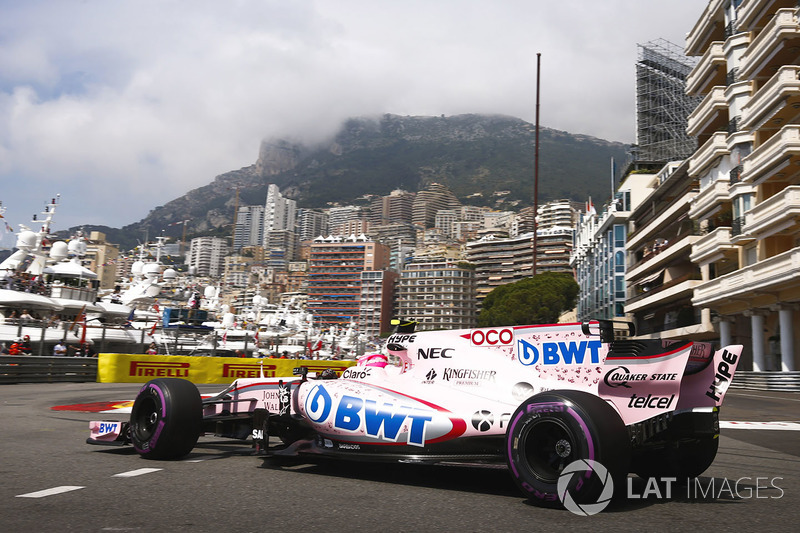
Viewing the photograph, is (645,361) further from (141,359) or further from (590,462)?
(141,359)

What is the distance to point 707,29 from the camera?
4478 cm

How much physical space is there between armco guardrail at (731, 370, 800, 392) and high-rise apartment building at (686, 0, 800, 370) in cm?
233

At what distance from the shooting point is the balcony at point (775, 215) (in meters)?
30.3

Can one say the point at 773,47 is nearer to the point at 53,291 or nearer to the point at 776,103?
the point at 776,103

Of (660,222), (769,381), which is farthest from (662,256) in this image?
(769,381)

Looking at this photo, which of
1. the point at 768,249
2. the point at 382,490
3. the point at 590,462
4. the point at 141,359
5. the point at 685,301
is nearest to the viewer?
the point at 590,462

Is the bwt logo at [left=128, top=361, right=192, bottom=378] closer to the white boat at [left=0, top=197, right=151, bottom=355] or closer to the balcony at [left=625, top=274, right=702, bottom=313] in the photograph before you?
the white boat at [left=0, top=197, right=151, bottom=355]

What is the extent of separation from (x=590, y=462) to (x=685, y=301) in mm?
53470

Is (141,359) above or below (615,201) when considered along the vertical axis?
below

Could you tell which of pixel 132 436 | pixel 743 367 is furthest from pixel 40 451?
pixel 743 367

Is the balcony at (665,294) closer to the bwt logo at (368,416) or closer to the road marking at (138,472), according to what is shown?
the bwt logo at (368,416)

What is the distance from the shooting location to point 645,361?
5.38 metres

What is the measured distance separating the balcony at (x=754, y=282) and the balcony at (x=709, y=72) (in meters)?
13.3

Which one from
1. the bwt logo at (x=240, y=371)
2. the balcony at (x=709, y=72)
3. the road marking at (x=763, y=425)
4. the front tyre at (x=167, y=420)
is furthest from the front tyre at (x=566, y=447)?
the balcony at (x=709, y=72)
